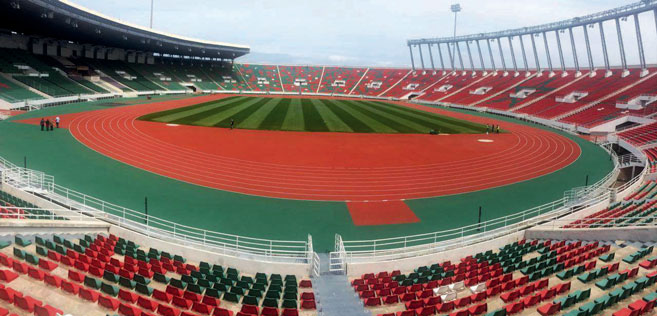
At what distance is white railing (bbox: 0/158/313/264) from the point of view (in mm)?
13617

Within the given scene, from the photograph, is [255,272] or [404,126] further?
[404,126]

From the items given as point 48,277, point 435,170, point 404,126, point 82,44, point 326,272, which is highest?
point 82,44

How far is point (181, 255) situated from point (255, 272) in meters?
2.73

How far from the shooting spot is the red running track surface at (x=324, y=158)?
75.4 feet

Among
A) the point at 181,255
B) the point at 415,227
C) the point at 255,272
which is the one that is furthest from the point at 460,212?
the point at 181,255

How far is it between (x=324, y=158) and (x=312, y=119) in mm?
20793

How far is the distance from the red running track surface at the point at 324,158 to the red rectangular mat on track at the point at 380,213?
0.87 metres

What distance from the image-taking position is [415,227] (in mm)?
17703

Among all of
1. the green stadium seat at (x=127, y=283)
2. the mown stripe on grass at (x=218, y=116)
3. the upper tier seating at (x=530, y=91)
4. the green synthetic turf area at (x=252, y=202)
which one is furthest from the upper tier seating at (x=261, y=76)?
the green stadium seat at (x=127, y=283)

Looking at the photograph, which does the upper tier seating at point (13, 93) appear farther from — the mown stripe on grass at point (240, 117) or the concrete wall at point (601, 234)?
the concrete wall at point (601, 234)

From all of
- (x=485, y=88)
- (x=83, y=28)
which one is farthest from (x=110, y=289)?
(x=485, y=88)

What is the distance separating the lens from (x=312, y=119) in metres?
49.2

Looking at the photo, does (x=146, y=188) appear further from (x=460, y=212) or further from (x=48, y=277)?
(x=460, y=212)

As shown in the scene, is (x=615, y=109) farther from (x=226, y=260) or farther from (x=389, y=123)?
(x=226, y=260)
